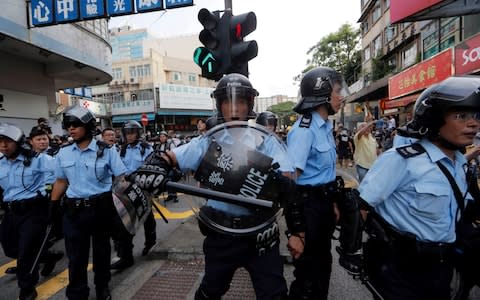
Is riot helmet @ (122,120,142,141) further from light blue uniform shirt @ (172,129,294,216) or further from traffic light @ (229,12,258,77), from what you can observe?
light blue uniform shirt @ (172,129,294,216)

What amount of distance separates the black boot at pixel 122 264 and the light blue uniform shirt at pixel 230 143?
246cm

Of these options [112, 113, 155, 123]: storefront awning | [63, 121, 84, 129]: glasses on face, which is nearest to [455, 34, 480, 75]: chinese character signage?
[63, 121, 84, 129]: glasses on face

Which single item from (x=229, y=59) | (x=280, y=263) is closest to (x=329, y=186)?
(x=280, y=263)

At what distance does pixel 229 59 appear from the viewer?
426 centimetres

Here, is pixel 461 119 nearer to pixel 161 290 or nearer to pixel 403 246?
pixel 403 246

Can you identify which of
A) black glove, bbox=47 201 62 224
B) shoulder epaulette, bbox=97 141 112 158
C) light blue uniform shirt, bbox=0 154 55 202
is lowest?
black glove, bbox=47 201 62 224

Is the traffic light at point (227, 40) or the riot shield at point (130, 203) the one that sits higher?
the traffic light at point (227, 40)

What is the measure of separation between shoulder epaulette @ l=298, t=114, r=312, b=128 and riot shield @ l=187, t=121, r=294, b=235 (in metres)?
0.57

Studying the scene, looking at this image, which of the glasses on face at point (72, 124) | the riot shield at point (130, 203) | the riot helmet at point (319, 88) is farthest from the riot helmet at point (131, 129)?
the riot helmet at point (319, 88)

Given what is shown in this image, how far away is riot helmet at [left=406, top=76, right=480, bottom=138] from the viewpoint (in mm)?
1617

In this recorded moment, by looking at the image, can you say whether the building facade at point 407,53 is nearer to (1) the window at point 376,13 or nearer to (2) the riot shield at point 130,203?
(1) the window at point 376,13

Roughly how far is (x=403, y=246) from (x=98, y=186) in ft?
8.46

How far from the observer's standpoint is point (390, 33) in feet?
A: 77.8

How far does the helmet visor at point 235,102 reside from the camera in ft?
7.11
